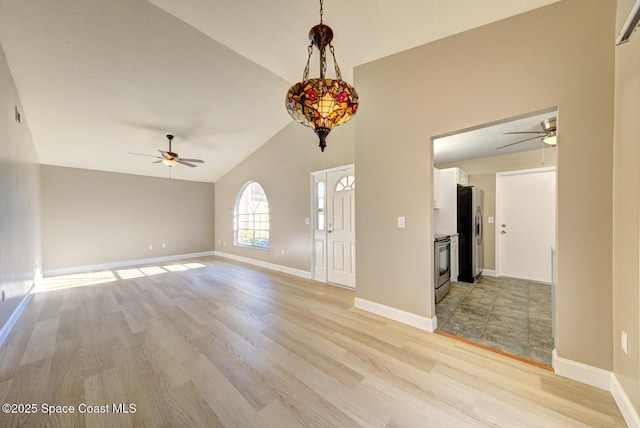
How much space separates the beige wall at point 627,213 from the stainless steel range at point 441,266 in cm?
156

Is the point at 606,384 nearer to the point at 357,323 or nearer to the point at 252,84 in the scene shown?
the point at 357,323

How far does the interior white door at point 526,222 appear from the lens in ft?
13.6

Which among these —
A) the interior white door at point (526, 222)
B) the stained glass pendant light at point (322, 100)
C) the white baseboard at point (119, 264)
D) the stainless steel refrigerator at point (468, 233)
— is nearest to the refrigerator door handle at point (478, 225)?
the stainless steel refrigerator at point (468, 233)

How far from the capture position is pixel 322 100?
1.43 m

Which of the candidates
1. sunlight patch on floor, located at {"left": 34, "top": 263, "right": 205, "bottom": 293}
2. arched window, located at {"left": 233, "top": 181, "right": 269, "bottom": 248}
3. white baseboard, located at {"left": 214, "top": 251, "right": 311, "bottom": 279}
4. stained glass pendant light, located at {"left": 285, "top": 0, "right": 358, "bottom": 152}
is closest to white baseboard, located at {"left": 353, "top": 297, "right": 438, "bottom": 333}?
white baseboard, located at {"left": 214, "top": 251, "right": 311, "bottom": 279}

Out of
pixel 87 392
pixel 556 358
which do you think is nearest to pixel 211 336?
pixel 87 392

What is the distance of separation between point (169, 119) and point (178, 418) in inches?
172

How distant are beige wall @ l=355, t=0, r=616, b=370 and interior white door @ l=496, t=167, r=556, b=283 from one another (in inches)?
127

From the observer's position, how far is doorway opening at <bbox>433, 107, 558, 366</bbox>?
3.15m

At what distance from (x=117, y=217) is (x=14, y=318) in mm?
3741

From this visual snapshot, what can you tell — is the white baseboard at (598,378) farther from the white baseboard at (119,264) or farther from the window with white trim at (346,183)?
the white baseboard at (119,264)

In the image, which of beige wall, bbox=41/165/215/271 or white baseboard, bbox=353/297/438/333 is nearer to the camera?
white baseboard, bbox=353/297/438/333

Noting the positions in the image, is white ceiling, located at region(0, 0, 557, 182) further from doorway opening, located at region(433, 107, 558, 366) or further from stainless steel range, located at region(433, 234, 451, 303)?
stainless steel range, located at region(433, 234, 451, 303)

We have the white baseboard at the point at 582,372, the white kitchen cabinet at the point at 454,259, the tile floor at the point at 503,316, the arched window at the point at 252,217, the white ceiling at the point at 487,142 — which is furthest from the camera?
the arched window at the point at 252,217
